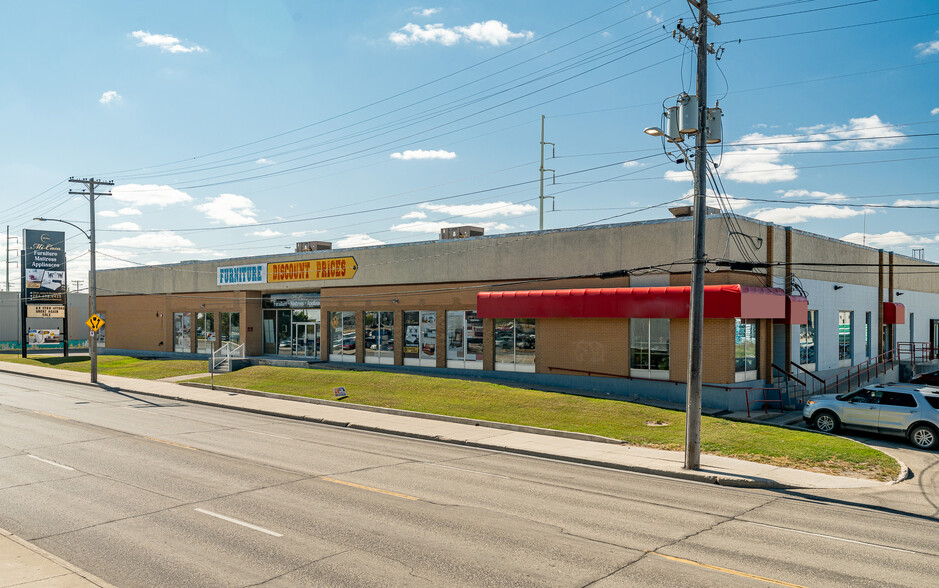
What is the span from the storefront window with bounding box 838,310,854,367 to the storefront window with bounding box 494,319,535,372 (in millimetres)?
16354

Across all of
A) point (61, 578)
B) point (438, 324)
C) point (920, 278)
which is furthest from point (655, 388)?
point (920, 278)

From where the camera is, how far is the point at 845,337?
1378 inches

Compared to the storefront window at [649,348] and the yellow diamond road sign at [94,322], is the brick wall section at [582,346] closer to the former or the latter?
the storefront window at [649,348]

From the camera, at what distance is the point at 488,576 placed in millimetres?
8617

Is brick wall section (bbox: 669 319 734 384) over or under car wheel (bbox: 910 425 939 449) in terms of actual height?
over

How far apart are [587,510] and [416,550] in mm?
3861

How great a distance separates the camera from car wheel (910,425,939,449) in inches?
779

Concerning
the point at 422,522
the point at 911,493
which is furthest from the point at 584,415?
the point at 422,522

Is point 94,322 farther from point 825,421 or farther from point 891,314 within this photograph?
point 891,314

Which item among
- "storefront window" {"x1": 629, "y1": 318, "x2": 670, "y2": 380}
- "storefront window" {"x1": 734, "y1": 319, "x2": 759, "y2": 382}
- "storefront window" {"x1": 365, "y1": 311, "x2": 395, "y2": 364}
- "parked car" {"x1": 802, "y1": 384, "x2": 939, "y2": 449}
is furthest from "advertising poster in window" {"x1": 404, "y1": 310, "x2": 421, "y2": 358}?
"parked car" {"x1": 802, "y1": 384, "x2": 939, "y2": 449}

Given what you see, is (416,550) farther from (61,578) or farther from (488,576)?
(61,578)

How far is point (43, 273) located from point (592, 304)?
5125 centimetres

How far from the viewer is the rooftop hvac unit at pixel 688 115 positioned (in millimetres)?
16373

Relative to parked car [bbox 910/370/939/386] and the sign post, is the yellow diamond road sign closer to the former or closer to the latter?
the sign post
